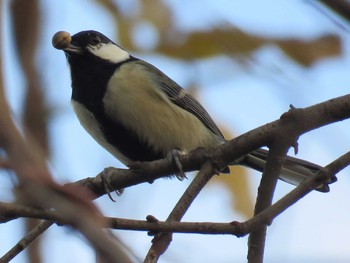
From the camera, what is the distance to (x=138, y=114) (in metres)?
2.69

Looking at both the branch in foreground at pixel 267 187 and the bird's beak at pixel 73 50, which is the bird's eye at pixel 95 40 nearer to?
the bird's beak at pixel 73 50

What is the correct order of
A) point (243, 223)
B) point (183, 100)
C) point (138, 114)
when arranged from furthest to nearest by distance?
point (183, 100) → point (138, 114) → point (243, 223)

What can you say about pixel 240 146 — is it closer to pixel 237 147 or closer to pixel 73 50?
pixel 237 147

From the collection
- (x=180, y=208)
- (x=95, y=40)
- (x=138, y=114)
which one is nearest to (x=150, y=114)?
(x=138, y=114)

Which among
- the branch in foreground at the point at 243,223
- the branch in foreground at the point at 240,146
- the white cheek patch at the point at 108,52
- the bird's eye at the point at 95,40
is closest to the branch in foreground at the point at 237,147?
the branch in foreground at the point at 240,146

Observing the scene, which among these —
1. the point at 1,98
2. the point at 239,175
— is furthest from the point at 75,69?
the point at 1,98

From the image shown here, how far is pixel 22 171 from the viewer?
482mm

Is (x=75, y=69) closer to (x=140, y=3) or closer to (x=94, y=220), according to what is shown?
(x=140, y=3)

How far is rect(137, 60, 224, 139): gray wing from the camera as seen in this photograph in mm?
2933

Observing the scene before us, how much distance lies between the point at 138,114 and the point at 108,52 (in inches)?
22.9

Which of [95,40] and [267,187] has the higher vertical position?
[95,40]

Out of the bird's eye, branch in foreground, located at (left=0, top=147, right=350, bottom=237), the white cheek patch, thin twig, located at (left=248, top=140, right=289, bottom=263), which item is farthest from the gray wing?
branch in foreground, located at (left=0, top=147, right=350, bottom=237)

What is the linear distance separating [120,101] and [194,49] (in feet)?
3.21

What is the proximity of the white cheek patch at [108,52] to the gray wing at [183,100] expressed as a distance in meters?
0.18
